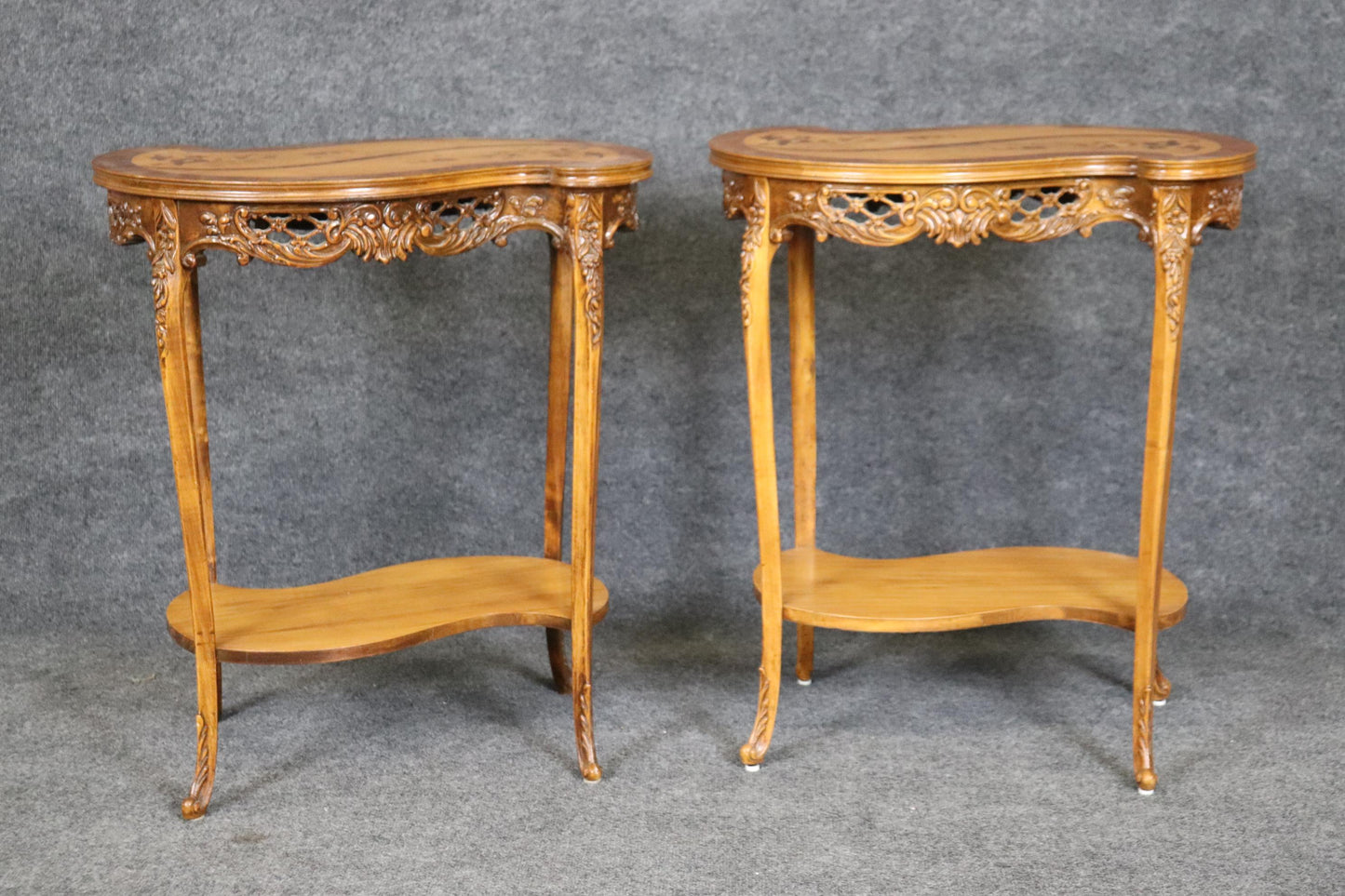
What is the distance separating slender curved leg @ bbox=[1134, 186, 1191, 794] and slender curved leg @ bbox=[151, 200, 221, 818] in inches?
61.1

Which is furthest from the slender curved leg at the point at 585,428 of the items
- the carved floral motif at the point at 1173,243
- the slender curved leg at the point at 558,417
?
the carved floral motif at the point at 1173,243

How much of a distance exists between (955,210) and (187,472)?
131cm

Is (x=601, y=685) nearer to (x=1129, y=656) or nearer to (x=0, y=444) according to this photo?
(x=1129, y=656)

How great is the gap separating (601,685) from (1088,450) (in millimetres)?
1249

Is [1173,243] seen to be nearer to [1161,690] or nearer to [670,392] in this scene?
[1161,690]

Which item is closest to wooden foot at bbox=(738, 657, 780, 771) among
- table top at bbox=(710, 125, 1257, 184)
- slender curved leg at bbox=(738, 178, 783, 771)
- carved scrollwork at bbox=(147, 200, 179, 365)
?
slender curved leg at bbox=(738, 178, 783, 771)

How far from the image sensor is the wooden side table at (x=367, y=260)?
2.42m

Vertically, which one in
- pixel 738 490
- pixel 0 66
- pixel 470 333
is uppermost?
pixel 0 66

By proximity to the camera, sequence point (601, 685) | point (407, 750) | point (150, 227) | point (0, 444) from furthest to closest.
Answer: point (0, 444), point (601, 685), point (407, 750), point (150, 227)

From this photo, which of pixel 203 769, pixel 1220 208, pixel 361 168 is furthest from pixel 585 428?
pixel 1220 208

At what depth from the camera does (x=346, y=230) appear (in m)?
2.44

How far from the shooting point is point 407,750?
9.43ft

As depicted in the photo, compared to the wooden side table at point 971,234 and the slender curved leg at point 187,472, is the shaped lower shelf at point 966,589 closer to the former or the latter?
the wooden side table at point 971,234

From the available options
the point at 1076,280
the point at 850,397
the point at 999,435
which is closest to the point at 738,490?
the point at 850,397
